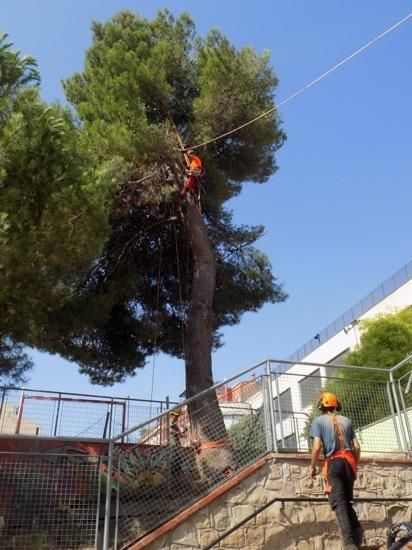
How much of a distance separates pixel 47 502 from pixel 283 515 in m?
2.72

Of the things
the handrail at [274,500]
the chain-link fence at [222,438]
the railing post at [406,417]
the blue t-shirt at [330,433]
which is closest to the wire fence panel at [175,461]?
the chain-link fence at [222,438]

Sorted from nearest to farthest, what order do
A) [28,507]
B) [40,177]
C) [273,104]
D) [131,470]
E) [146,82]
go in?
1. [28,507]
2. [131,470]
3. [40,177]
4. [146,82]
5. [273,104]

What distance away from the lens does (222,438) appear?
23.4 feet

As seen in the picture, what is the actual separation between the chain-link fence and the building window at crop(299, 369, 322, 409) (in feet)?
0.05

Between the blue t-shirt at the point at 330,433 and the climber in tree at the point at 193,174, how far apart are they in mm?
6318

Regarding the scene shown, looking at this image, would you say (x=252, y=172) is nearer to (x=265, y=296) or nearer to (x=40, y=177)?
(x=265, y=296)

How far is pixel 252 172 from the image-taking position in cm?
1277

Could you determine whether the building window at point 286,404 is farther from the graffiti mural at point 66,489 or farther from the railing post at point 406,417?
the railing post at point 406,417

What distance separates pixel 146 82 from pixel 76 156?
14.9 feet

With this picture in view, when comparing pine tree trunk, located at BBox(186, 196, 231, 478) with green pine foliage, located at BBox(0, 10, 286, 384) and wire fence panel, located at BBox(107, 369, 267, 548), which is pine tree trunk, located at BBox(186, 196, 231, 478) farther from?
green pine foliage, located at BBox(0, 10, 286, 384)

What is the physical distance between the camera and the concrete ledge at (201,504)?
5.82 meters

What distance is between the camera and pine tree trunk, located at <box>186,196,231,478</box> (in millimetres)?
6871

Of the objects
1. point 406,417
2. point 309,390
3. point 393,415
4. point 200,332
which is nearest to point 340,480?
point 309,390

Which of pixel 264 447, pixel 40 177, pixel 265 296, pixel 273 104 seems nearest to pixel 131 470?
pixel 264 447
